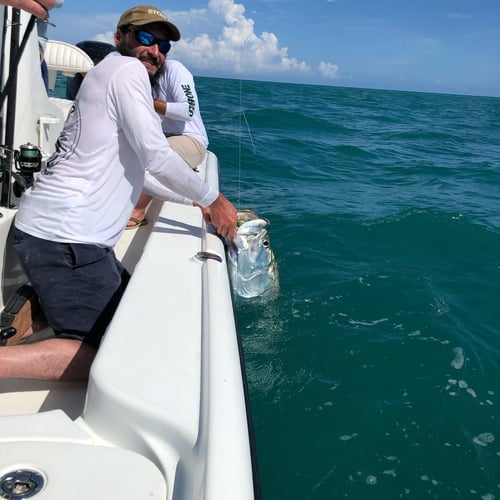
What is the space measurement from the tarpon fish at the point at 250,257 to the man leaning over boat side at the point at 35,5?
1402 millimetres

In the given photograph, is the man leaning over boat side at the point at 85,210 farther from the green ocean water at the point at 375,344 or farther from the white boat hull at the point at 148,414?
the green ocean water at the point at 375,344

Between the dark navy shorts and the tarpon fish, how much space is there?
1.01 metres

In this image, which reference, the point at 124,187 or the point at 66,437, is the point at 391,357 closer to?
the point at 124,187

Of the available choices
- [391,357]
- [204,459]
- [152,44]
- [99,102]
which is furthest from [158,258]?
[391,357]

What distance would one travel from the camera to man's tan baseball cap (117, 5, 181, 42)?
2129mm

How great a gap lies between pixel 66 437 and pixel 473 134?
19.5 m

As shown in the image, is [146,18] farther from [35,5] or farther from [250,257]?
[250,257]

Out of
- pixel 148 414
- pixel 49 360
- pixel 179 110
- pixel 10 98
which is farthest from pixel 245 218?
pixel 148 414

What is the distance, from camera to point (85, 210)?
1848mm

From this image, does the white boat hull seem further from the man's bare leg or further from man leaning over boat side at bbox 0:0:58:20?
man leaning over boat side at bbox 0:0:58:20

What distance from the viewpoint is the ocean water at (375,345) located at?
8.66 feet

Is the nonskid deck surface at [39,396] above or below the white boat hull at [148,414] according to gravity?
below

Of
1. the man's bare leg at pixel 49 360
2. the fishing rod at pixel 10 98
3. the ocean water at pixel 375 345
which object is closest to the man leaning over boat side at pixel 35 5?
the fishing rod at pixel 10 98

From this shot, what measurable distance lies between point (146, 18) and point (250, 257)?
154 centimetres
